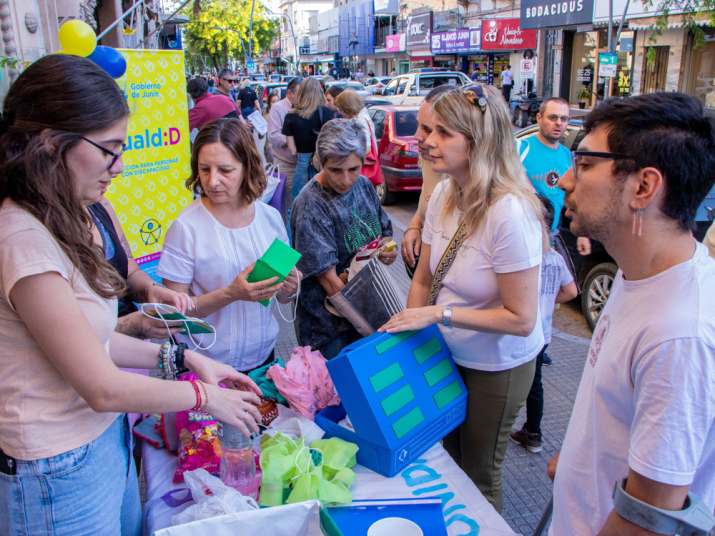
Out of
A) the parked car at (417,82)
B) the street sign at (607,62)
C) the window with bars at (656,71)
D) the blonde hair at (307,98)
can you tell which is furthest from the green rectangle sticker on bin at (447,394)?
the window with bars at (656,71)

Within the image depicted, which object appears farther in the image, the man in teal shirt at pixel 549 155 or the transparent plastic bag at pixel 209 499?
the man in teal shirt at pixel 549 155

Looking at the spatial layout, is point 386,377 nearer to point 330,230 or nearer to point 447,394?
point 447,394

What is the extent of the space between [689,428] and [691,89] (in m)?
22.8

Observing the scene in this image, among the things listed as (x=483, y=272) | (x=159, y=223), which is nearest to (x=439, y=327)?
(x=483, y=272)

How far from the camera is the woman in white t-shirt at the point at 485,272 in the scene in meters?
2.09

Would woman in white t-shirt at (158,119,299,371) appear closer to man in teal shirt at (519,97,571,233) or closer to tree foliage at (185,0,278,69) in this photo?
man in teal shirt at (519,97,571,233)

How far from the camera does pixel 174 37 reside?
2038cm

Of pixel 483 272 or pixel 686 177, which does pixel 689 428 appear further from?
pixel 483 272

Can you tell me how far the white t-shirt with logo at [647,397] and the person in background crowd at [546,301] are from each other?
145cm

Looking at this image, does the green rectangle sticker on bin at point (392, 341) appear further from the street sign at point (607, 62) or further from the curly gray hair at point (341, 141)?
the street sign at point (607, 62)

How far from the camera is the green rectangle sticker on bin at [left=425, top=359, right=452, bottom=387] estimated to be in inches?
83.3

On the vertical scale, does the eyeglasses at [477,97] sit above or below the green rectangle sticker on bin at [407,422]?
above

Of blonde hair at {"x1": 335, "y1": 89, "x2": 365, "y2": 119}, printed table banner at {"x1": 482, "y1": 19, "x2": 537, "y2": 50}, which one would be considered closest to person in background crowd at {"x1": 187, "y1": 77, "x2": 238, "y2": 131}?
blonde hair at {"x1": 335, "y1": 89, "x2": 365, "y2": 119}

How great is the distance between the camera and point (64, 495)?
4.89 ft
